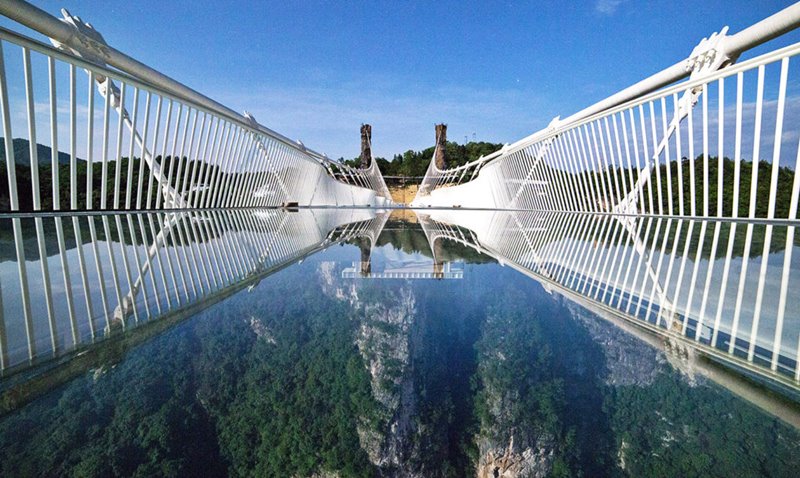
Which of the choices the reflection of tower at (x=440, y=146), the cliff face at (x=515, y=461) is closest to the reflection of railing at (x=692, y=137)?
the cliff face at (x=515, y=461)

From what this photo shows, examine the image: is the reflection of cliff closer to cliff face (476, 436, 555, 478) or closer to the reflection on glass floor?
cliff face (476, 436, 555, 478)

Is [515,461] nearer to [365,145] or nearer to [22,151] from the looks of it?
[22,151]

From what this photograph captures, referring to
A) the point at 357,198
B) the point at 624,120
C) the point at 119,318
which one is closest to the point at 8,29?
the point at 119,318

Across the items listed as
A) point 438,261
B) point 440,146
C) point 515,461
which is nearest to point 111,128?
point 438,261

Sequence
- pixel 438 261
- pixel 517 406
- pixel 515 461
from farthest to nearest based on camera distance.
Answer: pixel 438 261 → pixel 517 406 → pixel 515 461

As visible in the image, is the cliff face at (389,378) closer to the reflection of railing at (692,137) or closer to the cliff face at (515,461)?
the cliff face at (515,461)

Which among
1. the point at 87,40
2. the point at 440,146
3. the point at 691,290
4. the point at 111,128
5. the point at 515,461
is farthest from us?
the point at 440,146

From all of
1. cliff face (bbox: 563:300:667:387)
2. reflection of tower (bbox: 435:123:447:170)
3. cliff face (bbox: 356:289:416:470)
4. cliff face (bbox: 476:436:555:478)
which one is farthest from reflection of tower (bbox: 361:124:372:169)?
cliff face (bbox: 476:436:555:478)
